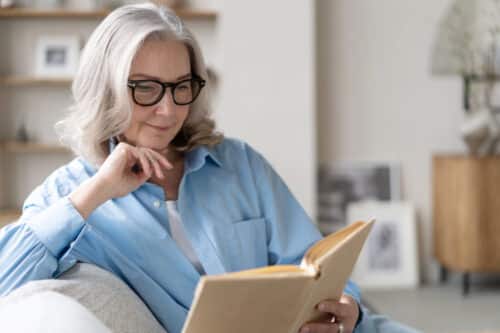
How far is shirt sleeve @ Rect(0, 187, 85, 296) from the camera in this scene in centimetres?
147

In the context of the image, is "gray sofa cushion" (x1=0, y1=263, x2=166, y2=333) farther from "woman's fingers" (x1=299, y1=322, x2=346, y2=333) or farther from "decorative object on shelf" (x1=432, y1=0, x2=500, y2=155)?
"decorative object on shelf" (x1=432, y1=0, x2=500, y2=155)

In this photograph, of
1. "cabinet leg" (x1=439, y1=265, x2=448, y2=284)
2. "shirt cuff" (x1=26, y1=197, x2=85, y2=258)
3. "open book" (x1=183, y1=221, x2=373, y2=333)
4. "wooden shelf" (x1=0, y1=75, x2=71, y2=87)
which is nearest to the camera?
"open book" (x1=183, y1=221, x2=373, y2=333)

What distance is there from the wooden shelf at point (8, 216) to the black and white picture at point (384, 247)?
2.15 metres

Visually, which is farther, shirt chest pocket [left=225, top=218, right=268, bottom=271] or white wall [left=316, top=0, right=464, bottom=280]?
white wall [left=316, top=0, right=464, bottom=280]

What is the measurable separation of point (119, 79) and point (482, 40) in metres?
3.52

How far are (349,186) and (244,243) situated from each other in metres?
3.04

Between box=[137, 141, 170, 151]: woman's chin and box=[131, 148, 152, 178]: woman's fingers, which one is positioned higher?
box=[137, 141, 170, 151]: woman's chin

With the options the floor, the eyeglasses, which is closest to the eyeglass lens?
the eyeglasses

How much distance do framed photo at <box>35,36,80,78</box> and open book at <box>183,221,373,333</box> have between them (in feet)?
11.6

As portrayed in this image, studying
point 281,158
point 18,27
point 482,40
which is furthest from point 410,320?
point 18,27

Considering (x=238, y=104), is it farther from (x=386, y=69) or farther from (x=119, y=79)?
(x=119, y=79)

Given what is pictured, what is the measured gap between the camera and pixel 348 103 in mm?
4676

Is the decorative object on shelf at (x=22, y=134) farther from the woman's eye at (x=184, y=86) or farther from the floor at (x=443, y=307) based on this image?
the woman's eye at (x=184, y=86)

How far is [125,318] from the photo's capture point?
1434mm
